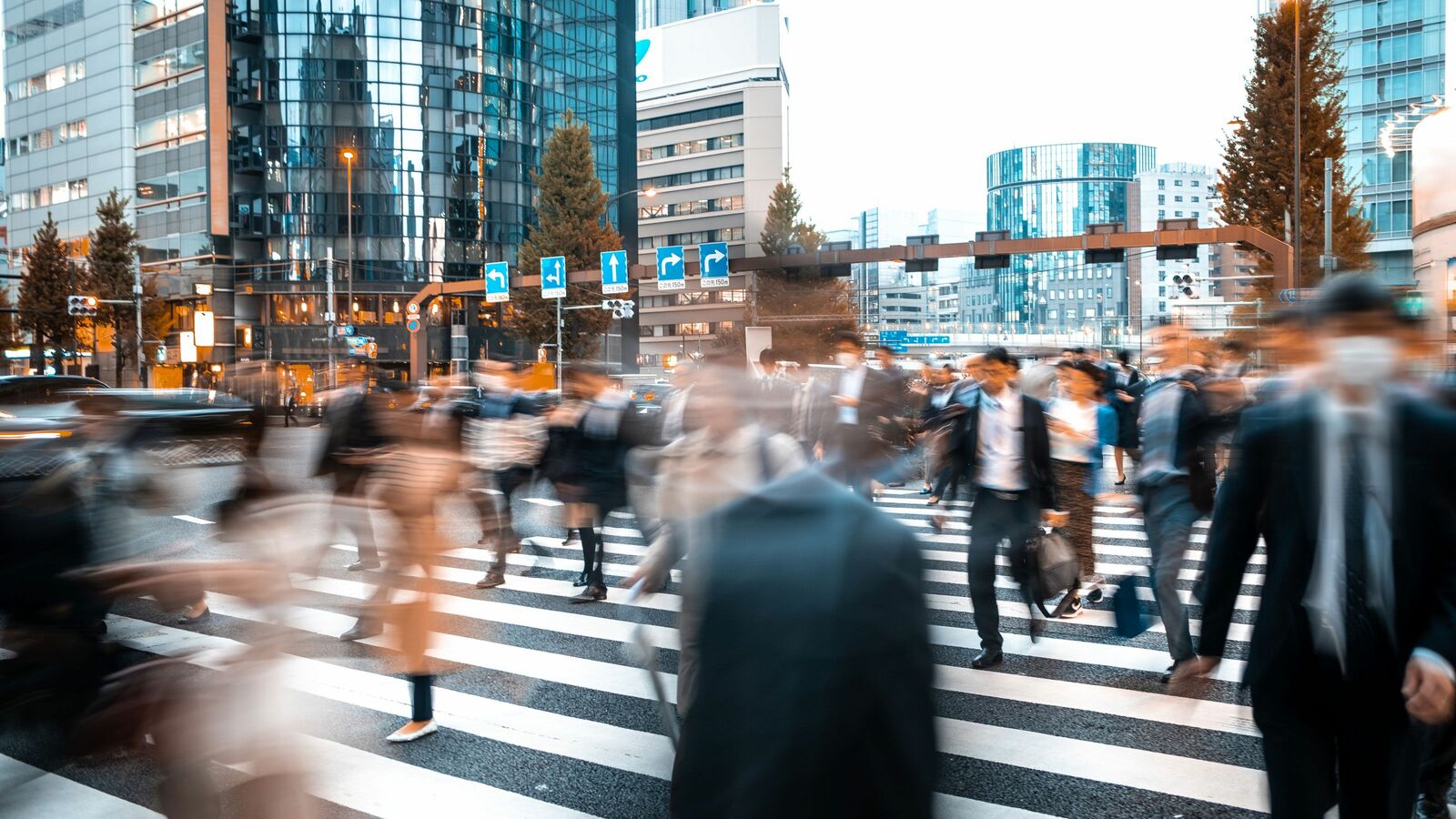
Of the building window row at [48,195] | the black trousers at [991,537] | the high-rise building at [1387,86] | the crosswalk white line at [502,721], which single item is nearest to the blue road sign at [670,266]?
the crosswalk white line at [502,721]

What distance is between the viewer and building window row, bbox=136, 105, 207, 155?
185 feet

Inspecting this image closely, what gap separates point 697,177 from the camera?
323ft

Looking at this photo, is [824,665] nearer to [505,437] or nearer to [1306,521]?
[1306,521]

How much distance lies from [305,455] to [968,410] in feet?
58.0

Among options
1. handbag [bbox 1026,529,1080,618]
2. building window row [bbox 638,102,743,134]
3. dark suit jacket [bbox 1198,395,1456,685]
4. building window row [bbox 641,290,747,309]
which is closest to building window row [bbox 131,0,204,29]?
building window row [bbox 641,290,747,309]

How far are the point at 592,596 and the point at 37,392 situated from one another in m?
12.9

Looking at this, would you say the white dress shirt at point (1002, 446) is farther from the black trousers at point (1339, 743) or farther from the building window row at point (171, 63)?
the building window row at point (171, 63)

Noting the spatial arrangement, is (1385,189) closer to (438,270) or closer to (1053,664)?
(438,270)

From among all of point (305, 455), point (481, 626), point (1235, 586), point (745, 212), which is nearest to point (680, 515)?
point (1235, 586)

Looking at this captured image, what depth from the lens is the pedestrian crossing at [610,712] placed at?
428 cm

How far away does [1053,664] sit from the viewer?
6410mm

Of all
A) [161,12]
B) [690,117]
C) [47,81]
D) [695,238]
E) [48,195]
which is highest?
[690,117]

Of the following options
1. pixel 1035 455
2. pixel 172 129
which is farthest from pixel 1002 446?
pixel 172 129

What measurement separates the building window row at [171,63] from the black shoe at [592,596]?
59.0 metres
